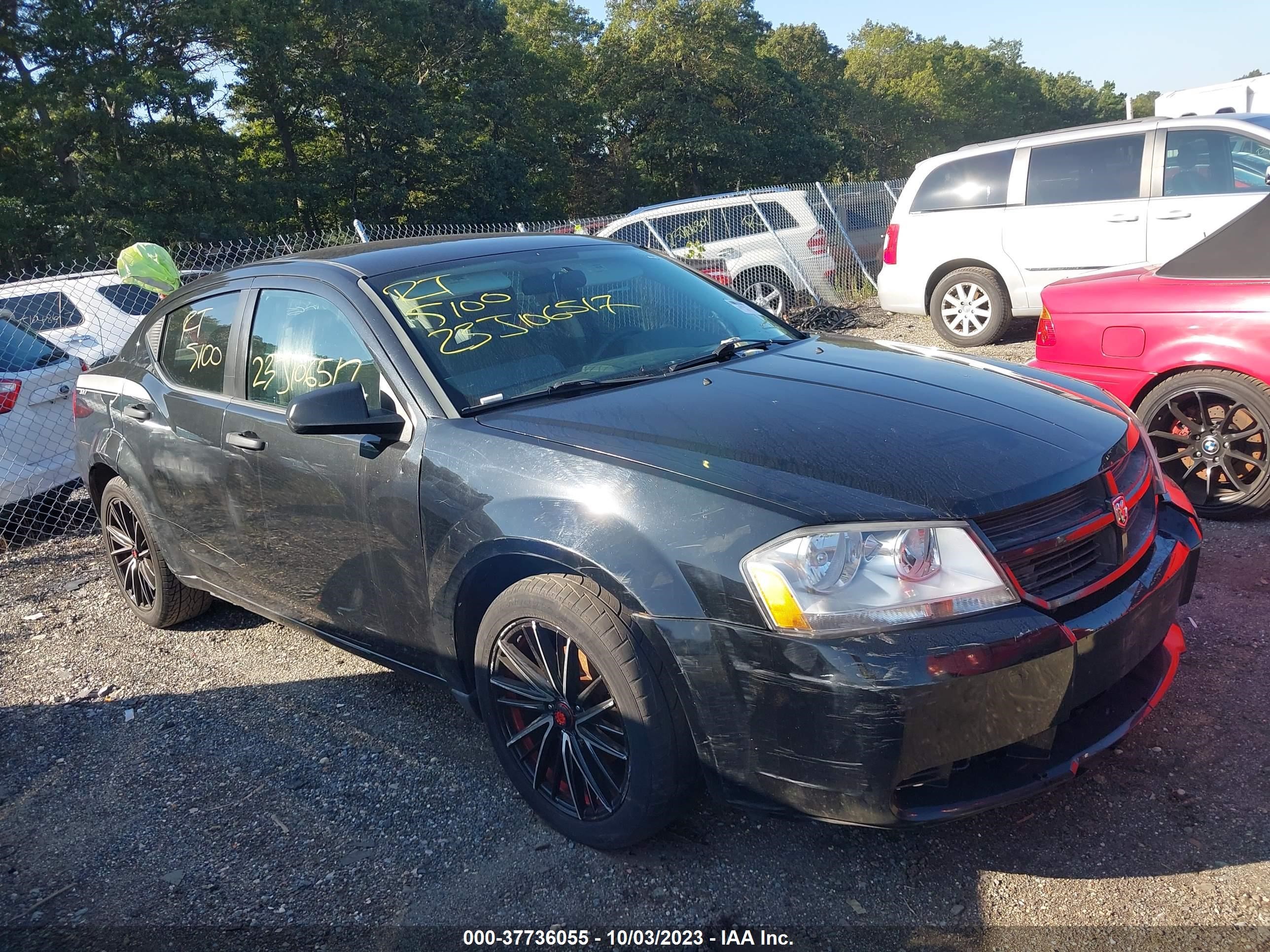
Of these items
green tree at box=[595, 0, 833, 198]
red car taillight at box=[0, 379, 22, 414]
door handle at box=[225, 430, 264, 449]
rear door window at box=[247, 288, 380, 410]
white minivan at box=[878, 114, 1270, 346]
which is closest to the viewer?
rear door window at box=[247, 288, 380, 410]

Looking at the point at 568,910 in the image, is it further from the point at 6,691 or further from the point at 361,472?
the point at 6,691

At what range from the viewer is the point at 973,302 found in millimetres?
9406

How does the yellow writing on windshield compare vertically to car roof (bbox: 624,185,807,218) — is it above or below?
below

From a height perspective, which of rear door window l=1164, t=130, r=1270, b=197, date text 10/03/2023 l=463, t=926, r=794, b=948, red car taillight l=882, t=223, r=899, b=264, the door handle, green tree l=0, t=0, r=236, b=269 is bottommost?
date text 10/03/2023 l=463, t=926, r=794, b=948

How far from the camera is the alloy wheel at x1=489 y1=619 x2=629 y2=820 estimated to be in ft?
8.91

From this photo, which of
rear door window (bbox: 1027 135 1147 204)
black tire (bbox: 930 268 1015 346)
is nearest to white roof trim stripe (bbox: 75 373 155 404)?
black tire (bbox: 930 268 1015 346)

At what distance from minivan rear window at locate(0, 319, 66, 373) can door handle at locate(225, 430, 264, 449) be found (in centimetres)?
403

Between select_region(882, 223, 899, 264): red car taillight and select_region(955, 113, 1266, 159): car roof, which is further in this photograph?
select_region(882, 223, 899, 264): red car taillight

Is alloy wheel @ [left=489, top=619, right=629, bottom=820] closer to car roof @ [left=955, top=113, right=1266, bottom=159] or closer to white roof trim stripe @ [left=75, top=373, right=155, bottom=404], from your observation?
white roof trim stripe @ [left=75, top=373, right=155, bottom=404]

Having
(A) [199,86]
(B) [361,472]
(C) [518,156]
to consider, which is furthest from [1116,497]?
(C) [518,156]

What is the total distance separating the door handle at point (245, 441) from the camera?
11.9ft

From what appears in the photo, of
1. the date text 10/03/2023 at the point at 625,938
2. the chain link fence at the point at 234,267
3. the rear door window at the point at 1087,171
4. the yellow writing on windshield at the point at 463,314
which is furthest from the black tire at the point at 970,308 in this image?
the date text 10/03/2023 at the point at 625,938

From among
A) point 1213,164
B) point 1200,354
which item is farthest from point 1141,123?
point 1200,354

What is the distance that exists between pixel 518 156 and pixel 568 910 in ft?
114
